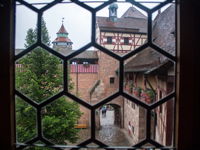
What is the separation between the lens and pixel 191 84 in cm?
35

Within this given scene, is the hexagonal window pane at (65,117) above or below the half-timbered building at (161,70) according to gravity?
below

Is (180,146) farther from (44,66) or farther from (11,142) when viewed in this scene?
(44,66)

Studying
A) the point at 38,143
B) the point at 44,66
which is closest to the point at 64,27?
the point at 38,143

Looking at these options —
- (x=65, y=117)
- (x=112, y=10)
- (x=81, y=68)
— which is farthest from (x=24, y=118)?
(x=65, y=117)

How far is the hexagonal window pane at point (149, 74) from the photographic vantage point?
0.50 m

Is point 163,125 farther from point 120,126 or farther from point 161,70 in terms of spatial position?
point 120,126

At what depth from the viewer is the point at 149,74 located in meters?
0.66

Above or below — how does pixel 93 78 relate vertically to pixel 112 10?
below

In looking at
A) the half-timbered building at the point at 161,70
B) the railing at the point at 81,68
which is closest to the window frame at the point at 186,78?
the half-timbered building at the point at 161,70

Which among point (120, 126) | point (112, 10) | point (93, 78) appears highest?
point (112, 10)

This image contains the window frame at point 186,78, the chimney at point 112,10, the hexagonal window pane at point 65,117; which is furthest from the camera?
the hexagonal window pane at point 65,117

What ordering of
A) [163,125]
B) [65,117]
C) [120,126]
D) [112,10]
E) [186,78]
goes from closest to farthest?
[186,78], [112,10], [163,125], [120,126], [65,117]

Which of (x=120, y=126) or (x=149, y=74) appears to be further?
(x=120, y=126)

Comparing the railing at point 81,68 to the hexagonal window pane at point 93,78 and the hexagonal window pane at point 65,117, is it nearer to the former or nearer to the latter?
the hexagonal window pane at point 93,78
